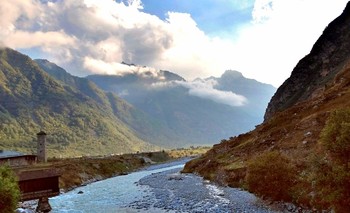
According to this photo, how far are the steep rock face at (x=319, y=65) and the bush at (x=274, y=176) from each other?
81282mm

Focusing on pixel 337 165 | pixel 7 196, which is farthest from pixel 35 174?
pixel 337 165

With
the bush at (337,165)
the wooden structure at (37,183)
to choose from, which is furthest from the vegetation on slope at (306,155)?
the wooden structure at (37,183)

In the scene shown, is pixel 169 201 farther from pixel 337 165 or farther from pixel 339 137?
pixel 339 137

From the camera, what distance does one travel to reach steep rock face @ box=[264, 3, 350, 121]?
128625 millimetres

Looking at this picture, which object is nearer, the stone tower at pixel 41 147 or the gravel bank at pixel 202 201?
the gravel bank at pixel 202 201

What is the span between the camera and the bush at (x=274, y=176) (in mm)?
44781

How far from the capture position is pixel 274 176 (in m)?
45.1

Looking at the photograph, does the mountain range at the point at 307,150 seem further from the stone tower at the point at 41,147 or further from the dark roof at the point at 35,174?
the stone tower at the point at 41,147

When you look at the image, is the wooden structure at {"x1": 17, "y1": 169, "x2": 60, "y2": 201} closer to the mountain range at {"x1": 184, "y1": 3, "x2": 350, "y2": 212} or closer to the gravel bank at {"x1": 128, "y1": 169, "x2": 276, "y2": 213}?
the gravel bank at {"x1": 128, "y1": 169, "x2": 276, "y2": 213}

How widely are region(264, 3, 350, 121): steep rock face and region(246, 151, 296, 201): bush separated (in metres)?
81.3

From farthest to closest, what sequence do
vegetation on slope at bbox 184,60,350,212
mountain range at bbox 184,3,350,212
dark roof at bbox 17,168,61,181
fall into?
dark roof at bbox 17,168,61,181 < mountain range at bbox 184,3,350,212 < vegetation on slope at bbox 184,60,350,212

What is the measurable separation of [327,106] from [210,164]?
29.3 m

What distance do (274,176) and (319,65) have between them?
10305 cm

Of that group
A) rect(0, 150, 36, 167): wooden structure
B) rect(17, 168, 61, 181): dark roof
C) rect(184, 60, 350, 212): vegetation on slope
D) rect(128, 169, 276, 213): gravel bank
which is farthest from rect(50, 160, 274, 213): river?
rect(0, 150, 36, 167): wooden structure
